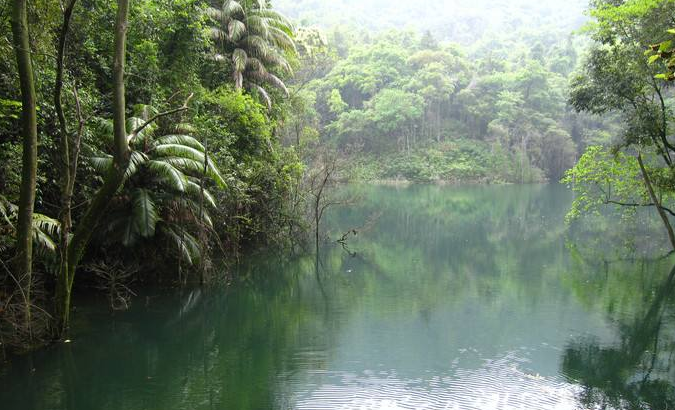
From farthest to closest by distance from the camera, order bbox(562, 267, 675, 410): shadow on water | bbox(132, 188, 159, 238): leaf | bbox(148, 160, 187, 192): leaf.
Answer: bbox(148, 160, 187, 192): leaf < bbox(132, 188, 159, 238): leaf < bbox(562, 267, 675, 410): shadow on water

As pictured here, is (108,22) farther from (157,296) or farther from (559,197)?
(559,197)

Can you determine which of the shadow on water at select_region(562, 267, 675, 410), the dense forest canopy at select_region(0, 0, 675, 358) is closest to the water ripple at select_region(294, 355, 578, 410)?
the shadow on water at select_region(562, 267, 675, 410)

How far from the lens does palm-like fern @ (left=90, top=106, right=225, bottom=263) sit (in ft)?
38.6

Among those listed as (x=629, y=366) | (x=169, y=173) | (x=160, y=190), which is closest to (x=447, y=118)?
(x=160, y=190)

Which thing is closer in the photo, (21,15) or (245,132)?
(21,15)

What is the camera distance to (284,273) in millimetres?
16969

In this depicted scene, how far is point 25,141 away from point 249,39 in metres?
12.3

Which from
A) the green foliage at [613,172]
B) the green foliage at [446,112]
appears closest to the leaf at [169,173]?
the green foliage at [613,172]

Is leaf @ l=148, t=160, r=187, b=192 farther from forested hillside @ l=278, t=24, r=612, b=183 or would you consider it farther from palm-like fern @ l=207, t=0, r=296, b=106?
forested hillside @ l=278, t=24, r=612, b=183

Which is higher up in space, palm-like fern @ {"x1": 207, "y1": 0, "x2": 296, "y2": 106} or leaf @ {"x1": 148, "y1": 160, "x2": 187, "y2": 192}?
palm-like fern @ {"x1": 207, "y1": 0, "x2": 296, "y2": 106}

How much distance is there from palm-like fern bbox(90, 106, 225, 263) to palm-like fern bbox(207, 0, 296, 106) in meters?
6.21

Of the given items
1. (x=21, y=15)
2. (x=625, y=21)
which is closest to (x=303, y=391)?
(x=21, y=15)

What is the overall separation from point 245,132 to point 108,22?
5163 millimetres

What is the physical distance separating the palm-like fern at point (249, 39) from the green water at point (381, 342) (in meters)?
6.49
